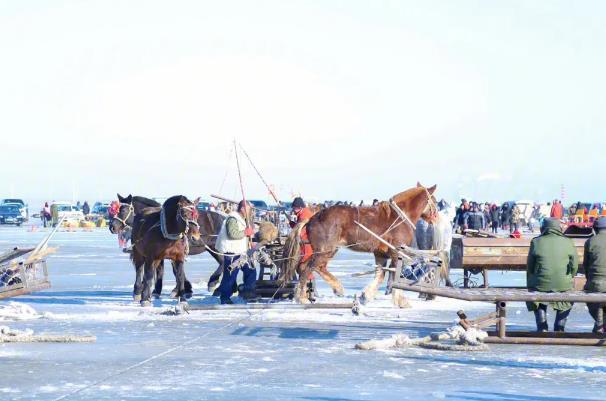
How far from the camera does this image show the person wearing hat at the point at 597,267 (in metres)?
13.3

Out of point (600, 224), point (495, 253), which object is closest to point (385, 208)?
point (495, 253)

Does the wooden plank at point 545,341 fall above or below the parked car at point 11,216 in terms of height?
below

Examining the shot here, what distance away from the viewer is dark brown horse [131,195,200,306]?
1859 centimetres

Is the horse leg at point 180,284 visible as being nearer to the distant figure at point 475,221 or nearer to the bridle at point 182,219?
the bridle at point 182,219

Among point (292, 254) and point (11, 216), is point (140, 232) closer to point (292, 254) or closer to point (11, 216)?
point (292, 254)

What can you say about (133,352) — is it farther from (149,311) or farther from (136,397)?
(149,311)

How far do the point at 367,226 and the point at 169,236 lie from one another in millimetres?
3176

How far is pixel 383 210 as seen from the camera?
1881cm

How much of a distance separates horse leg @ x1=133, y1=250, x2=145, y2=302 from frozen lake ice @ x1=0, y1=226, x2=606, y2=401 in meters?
0.80

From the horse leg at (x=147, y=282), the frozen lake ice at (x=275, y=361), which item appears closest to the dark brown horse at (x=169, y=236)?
the horse leg at (x=147, y=282)

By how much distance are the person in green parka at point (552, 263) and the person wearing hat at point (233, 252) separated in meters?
6.18

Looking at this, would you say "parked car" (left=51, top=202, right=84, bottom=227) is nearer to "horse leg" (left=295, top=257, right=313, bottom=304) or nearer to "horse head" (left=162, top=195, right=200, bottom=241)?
"horse head" (left=162, top=195, right=200, bottom=241)

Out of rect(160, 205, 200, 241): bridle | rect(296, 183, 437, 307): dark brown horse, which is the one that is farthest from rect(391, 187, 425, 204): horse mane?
rect(160, 205, 200, 241): bridle

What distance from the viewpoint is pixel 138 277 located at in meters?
19.7
